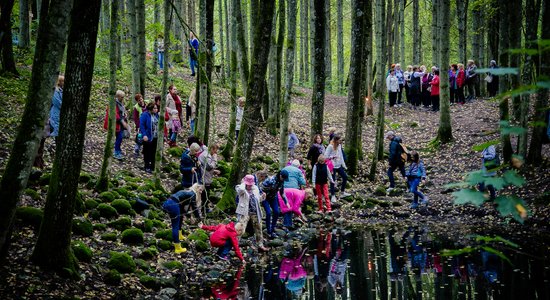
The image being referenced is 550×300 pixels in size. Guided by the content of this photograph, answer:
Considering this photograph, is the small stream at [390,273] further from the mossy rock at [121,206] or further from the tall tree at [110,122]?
the tall tree at [110,122]

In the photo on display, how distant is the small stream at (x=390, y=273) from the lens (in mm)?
8617

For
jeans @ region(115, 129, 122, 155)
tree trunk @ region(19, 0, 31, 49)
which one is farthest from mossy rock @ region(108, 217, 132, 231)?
tree trunk @ region(19, 0, 31, 49)

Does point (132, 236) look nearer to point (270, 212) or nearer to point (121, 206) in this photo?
point (121, 206)

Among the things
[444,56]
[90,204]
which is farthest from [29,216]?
[444,56]

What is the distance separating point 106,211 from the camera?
10820mm

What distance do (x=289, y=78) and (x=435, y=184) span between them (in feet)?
19.7

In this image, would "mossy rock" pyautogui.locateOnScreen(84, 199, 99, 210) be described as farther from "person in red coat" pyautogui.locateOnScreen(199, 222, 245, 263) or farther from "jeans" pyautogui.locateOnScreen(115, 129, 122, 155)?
"jeans" pyautogui.locateOnScreen(115, 129, 122, 155)

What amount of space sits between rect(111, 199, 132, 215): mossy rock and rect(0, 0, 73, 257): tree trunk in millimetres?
4170

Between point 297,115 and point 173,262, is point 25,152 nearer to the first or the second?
point 173,262

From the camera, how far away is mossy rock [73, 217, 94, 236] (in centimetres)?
954

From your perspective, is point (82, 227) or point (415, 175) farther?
point (415, 175)

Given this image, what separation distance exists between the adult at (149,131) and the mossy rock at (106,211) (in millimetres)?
3445

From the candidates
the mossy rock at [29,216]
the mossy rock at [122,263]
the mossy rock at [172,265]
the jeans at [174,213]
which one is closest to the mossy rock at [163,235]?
the jeans at [174,213]

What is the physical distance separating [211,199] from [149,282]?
17.1 feet
